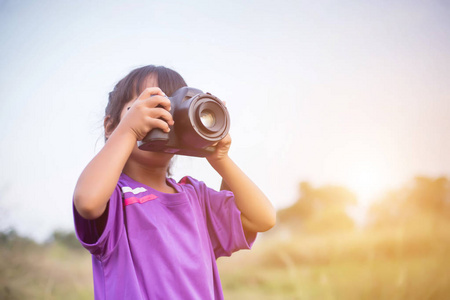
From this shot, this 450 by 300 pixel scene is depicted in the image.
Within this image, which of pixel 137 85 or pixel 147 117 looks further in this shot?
pixel 137 85

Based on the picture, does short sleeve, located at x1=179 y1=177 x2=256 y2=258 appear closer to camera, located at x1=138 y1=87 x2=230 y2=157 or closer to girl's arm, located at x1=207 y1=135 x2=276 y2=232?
girl's arm, located at x1=207 y1=135 x2=276 y2=232

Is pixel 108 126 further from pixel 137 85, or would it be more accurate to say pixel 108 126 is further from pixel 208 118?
pixel 208 118

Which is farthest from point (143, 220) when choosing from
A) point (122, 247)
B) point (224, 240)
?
point (224, 240)

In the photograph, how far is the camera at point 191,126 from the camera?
19.2 inches

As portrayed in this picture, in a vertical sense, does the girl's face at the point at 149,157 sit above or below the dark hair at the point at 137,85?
below

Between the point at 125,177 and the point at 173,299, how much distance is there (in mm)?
187

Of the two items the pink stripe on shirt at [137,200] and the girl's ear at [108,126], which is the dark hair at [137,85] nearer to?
the girl's ear at [108,126]

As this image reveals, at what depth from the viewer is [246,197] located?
607 millimetres

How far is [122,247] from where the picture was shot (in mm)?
467

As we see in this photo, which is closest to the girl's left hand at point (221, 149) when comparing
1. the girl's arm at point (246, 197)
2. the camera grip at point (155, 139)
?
the girl's arm at point (246, 197)

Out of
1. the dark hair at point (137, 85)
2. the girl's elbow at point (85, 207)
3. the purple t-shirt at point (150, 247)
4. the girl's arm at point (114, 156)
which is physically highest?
the dark hair at point (137, 85)

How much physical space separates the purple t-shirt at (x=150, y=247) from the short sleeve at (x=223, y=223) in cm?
2

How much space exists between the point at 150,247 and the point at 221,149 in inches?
7.3

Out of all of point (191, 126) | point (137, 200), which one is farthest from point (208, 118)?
point (137, 200)
